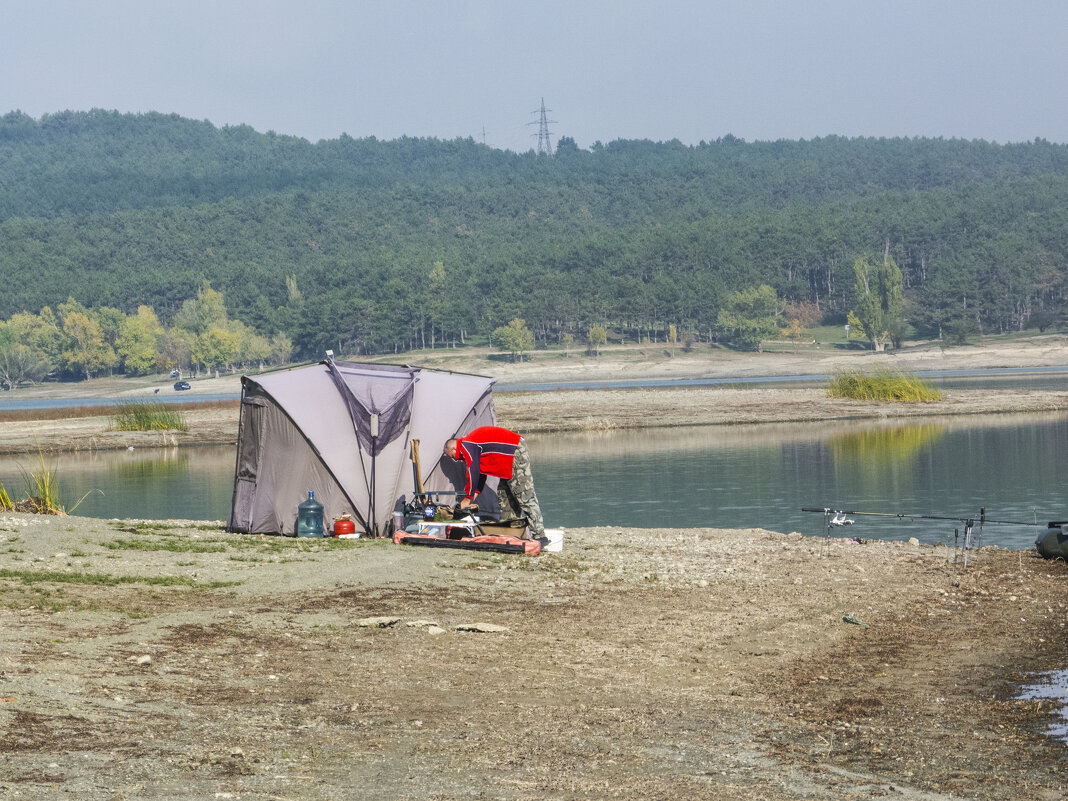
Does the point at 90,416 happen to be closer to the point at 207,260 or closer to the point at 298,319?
the point at 298,319

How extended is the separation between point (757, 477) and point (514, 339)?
10464 cm

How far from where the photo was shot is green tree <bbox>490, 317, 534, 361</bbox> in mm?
134750

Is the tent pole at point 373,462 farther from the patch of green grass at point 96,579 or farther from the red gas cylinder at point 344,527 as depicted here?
the patch of green grass at point 96,579

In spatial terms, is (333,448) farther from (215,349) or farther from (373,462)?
(215,349)

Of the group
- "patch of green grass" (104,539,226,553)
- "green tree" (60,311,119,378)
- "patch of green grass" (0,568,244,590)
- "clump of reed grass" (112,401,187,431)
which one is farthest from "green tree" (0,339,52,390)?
"patch of green grass" (0,568,244,590)

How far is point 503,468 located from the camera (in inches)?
679

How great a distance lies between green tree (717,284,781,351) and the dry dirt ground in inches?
4697

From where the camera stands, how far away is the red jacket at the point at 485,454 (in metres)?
17.3

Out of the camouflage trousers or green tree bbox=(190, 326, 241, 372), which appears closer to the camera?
the camouflage trousers

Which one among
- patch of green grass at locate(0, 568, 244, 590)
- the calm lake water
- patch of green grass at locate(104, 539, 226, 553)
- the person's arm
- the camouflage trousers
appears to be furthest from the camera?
the calm lake water

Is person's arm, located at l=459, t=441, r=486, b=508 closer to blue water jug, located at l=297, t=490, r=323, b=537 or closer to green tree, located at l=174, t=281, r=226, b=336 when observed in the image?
blue water jug, located at l=297, t=490, r=323, b=537

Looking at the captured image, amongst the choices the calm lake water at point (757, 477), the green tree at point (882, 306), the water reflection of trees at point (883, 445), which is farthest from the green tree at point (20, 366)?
the water reflection of trees at point (883, 445)

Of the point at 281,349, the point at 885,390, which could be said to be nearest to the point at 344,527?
the point at 885,390

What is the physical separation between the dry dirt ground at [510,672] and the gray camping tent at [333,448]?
1.18m
